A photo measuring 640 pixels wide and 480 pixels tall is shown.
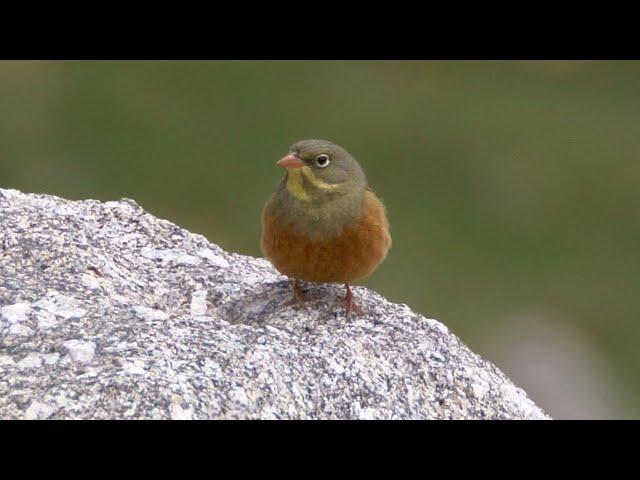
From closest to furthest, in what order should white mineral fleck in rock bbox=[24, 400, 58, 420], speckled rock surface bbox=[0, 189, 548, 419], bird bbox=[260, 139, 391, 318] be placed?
white mineral fleck in rock bbox=[24, 400, 58, 420]
speckled rock surface bbox=[0, 189, 548, 419]
bird bbox=[260, 139, 391, 318]

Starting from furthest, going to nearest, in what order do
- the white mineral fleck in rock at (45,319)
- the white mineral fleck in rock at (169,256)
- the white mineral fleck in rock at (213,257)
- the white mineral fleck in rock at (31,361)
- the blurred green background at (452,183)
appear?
the blurred green background at (452,183), the white mineral fleck in rock at (213,257), the white mineral fleck in rock at (169,256), the white mineral fleck in rock at (45,319), the white mineral fleck in rock at (31,361)

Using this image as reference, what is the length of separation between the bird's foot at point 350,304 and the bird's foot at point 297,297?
23 centimetres

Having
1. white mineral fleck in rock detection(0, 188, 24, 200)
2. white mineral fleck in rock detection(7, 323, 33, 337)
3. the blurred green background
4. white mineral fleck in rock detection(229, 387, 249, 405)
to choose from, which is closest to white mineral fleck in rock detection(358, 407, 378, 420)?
white mineral fleck in rock detection(229, 387, 249, 405)

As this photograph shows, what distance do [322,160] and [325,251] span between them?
625 millimetres

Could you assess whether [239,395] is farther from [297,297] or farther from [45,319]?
[297,297]

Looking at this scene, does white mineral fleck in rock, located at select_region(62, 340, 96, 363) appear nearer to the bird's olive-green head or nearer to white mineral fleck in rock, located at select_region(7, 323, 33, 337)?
white mineral fleck in rock, located at select_region(7, 323, 33, 337)

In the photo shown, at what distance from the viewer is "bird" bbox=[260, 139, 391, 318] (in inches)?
311

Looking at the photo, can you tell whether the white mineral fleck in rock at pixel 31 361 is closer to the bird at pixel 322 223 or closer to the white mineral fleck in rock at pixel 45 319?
the white mineral fleck in rock at pixel 45 319

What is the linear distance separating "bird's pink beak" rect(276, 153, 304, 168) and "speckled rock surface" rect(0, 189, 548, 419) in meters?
0.74

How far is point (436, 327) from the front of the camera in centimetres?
779

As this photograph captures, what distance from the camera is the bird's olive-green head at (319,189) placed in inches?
314

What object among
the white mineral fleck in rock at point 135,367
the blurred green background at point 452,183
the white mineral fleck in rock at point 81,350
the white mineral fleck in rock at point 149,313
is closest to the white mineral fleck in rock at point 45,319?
the white mineral fleck in rock at point 81,350

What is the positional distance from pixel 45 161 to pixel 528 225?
8390mm

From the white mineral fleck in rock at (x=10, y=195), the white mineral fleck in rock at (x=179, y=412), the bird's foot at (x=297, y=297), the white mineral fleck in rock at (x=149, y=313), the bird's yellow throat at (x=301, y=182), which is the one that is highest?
the white mineral fleck in rock at (x=10, y=195)
